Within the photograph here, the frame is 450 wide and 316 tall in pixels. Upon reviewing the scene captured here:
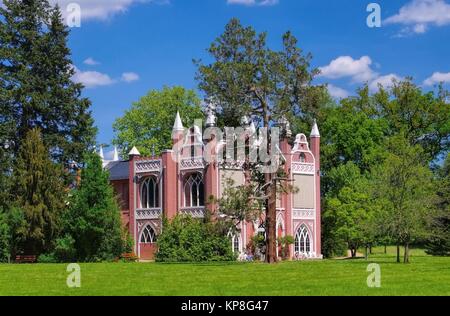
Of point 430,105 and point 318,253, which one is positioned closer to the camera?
point 318,253

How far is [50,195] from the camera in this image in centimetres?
4894

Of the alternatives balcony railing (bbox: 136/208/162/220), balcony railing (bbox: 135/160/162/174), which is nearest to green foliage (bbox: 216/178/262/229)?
balcony railing (bbox: 136/208/162/220)

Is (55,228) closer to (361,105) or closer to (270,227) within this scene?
(270,227)

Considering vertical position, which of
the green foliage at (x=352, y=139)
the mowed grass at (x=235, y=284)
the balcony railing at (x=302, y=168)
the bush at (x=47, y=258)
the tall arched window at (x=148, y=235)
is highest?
the green foliage at (x=352, y=139)

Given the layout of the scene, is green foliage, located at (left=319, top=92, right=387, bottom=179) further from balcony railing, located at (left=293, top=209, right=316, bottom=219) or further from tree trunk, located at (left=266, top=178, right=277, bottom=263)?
tree trunk, located at (left=266, top=178, right=277, bottom=263)

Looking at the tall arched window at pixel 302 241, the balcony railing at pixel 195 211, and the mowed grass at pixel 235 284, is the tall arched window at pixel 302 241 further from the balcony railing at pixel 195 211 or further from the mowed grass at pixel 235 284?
the mowed grass at pixel 235 284

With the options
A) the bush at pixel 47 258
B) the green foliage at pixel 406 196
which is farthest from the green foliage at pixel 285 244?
the bush at pixel 47 258

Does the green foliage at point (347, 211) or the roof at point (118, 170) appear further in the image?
the roof at point (118, 170)

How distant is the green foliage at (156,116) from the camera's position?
78688 mm

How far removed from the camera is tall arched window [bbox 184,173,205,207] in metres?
52.9

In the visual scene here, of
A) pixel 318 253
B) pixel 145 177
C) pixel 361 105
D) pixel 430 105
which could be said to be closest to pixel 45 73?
pixel 145 177

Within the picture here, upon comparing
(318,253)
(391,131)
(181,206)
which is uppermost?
(391,131)
